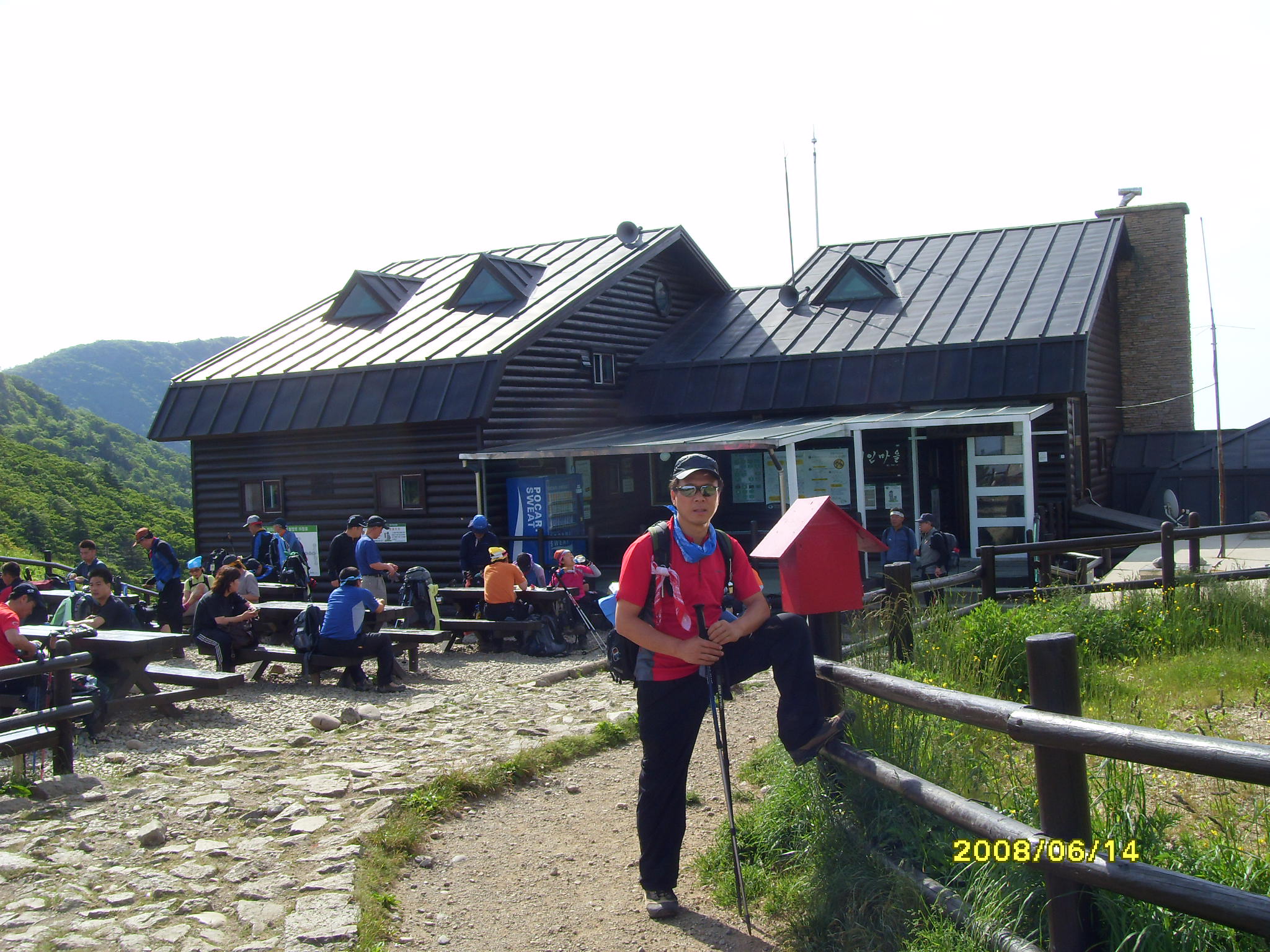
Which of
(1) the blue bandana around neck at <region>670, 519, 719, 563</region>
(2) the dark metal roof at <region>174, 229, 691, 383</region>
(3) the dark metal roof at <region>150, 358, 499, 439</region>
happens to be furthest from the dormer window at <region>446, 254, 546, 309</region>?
(1) the blue bandana around neck at <region>670, 519, 719, 563</region>

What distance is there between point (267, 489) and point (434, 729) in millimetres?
12432

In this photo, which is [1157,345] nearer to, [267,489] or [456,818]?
[267,489]

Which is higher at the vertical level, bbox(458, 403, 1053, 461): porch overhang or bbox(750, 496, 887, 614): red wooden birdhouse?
bbox(458, 403, 1053, 461): porch overhang

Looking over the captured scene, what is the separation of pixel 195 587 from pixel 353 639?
4.73 meters

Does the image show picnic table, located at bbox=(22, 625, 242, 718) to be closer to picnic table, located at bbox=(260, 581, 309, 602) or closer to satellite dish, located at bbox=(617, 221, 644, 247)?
picnic table, located at bbox=(260, 581, 309, 602)

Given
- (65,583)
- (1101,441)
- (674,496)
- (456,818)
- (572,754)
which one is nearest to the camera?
(674,496)

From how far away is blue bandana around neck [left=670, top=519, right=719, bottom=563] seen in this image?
14.7 ft

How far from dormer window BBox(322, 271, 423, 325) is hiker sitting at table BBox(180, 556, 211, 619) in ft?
24.0

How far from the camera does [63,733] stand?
22.8 ft

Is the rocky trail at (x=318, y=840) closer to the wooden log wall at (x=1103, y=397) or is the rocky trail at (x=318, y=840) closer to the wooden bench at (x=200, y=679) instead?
the wooden bench at (x=200, y=679)

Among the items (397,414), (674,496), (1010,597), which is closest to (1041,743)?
(674,496)

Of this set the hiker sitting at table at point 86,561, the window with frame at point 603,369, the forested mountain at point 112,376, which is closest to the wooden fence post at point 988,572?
the hiker sitting at table at point 86,561

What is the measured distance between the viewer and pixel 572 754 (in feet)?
23.9
